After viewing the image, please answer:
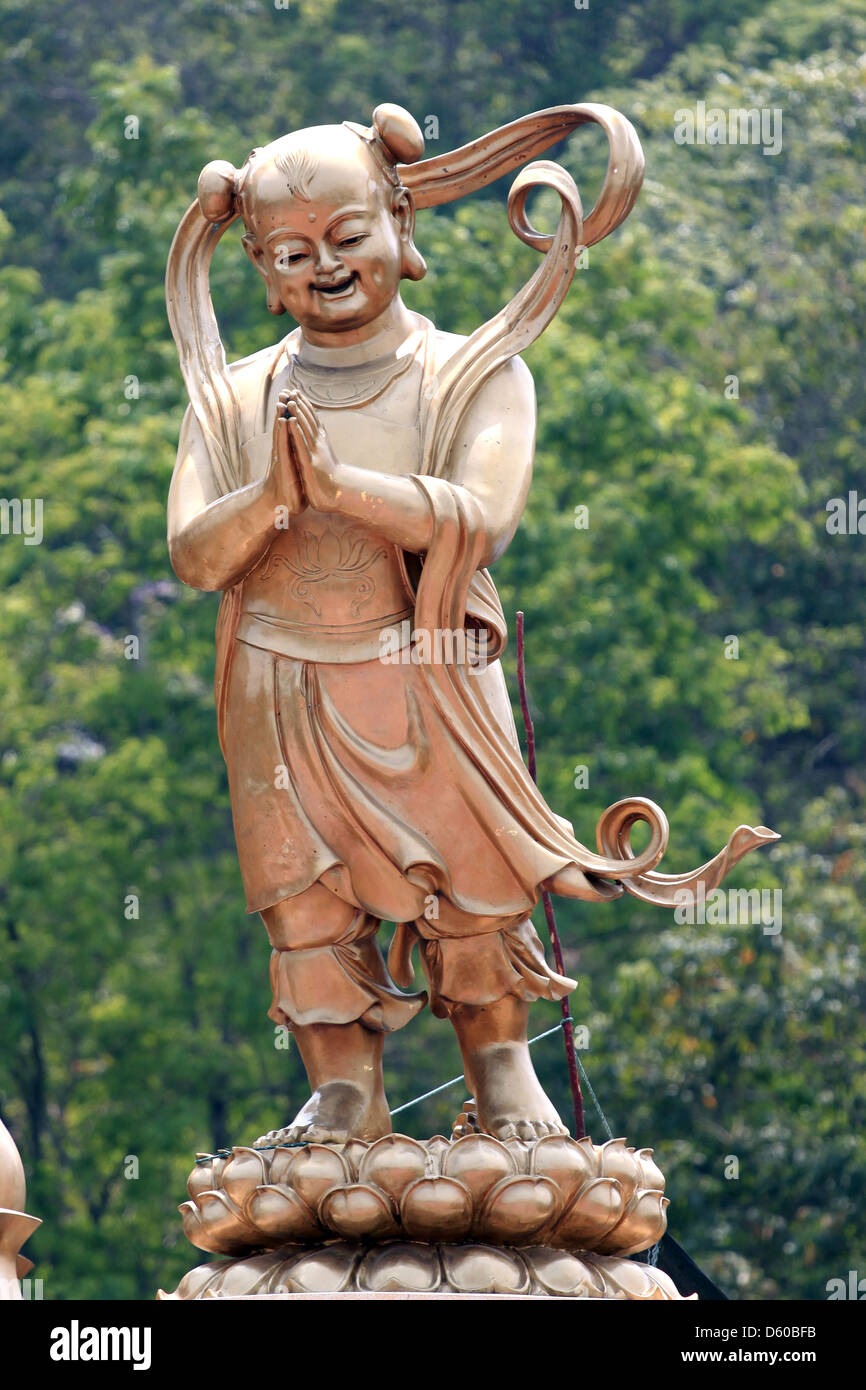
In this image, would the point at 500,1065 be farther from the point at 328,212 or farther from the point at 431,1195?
the point at 328,212

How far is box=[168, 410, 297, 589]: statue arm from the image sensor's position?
6.54 m

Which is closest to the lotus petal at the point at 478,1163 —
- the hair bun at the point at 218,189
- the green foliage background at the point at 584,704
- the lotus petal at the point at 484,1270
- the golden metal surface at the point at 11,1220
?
the lotus petal at the point at 484,1270

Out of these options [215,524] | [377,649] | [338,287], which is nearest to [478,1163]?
[377,649]

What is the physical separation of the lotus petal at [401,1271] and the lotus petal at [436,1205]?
0.06m

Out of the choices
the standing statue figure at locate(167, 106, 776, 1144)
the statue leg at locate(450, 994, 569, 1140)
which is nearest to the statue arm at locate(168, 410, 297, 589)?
the standing statue figure at locate(167, 106, 776, 1144)

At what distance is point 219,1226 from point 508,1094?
76 cm

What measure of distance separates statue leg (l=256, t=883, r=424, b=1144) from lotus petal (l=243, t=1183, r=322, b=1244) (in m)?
0.27

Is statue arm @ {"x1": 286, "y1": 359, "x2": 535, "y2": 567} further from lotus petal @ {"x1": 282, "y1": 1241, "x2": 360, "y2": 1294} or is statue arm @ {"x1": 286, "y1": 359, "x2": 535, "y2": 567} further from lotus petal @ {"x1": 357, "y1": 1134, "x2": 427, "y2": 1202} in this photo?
lotus petal @ {"x1": 282, "y1": 1241, "x2": 360, "y2": 1294}

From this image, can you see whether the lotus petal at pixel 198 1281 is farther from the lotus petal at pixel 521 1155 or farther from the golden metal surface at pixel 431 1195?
the lotus petal at pixel 521 1155

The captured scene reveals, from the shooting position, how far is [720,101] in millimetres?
24562

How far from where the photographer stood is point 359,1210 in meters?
6.27
